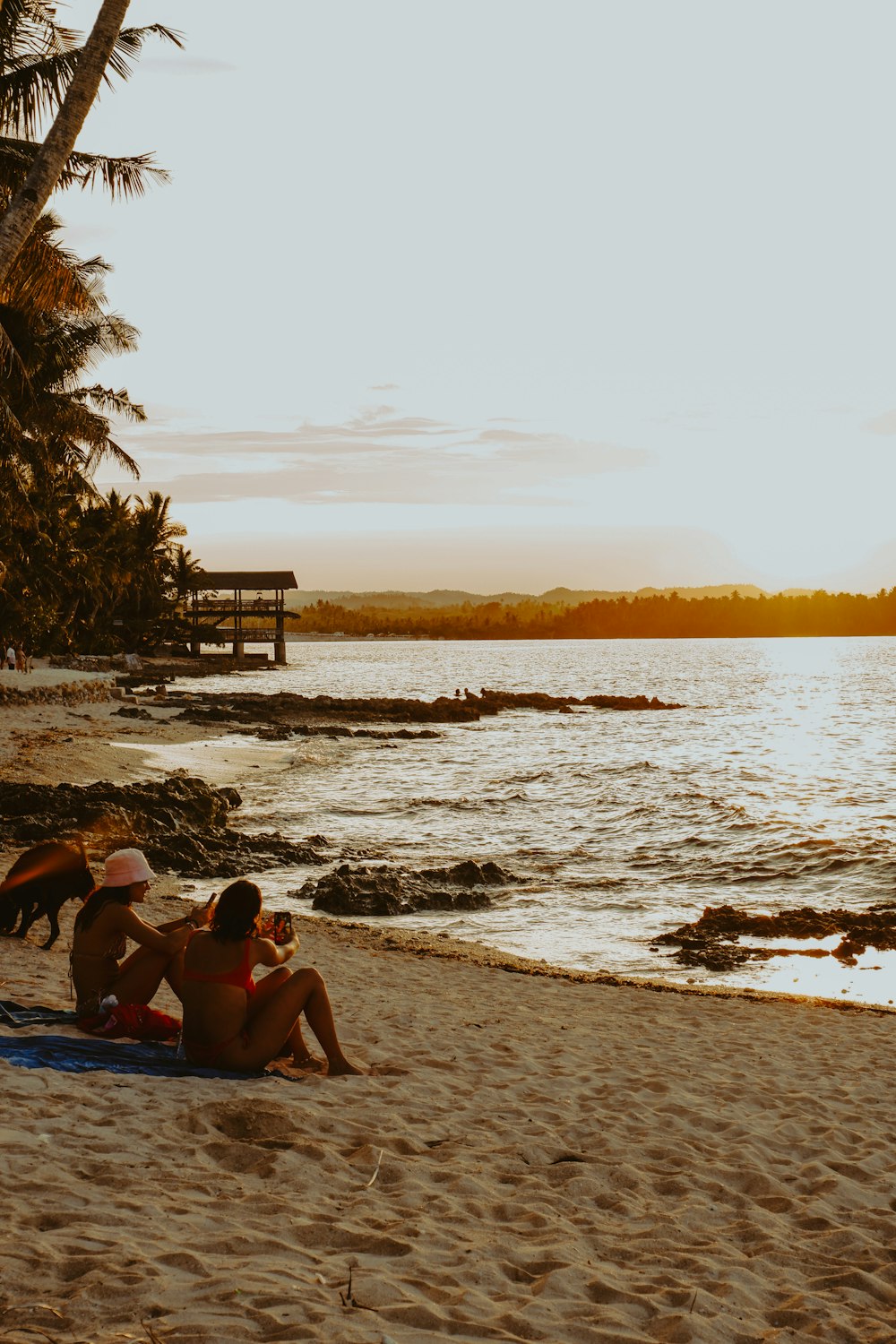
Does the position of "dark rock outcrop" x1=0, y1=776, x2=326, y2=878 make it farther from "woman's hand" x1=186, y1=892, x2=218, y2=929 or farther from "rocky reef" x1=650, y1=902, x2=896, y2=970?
"woman's hand" x1=186, y1=892, x2=218, y2=929

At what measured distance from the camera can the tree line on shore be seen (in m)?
14.8

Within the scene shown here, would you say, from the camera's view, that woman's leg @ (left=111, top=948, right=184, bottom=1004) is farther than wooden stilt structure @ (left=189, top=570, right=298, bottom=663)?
No

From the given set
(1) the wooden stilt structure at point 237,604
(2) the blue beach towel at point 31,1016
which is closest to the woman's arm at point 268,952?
(2) the blue beach towel at point 31,1016

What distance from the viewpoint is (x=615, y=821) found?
24562 millimetres

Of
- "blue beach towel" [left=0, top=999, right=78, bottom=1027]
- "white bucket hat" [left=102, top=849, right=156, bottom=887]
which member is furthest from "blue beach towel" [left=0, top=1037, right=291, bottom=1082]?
"white bucket hat" [left=102, top=849, right=156, bottom=887]

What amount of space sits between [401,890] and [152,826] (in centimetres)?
448

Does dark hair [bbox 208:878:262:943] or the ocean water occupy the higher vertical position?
dark hair [bbox 208:878:262:943]

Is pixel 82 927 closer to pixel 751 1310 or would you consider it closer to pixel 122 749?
pixel 751 1310

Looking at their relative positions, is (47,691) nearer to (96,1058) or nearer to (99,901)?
(99,901)

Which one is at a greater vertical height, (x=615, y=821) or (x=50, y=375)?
(x=50, y=375)

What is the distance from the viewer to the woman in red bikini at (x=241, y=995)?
6223 millimetres

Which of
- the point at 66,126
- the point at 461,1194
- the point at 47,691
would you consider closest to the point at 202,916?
the point at 461,1194

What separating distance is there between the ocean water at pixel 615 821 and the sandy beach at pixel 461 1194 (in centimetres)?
541

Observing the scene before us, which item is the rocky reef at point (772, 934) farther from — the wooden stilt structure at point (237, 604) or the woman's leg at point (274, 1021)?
the wooden stilt structure at point (237, 604)
